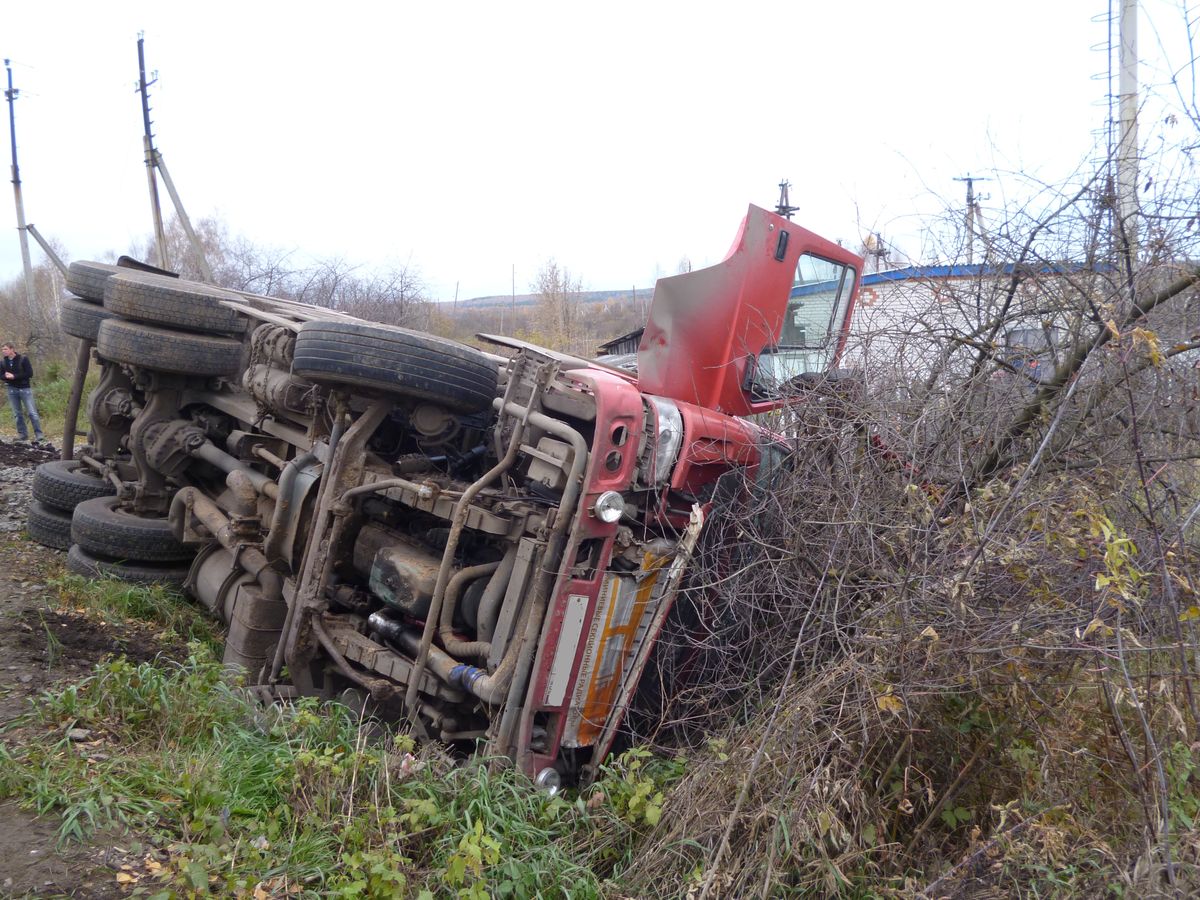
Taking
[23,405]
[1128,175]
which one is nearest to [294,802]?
[1128,175]

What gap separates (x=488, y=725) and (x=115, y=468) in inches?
155

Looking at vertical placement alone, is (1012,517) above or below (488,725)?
above

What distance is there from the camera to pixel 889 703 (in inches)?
115

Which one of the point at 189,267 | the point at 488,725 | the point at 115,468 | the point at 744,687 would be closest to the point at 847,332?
the point at 744,687

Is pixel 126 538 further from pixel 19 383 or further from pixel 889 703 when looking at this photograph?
pixel 19 383

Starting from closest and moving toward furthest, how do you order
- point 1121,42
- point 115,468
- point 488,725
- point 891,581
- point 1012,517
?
point 1012,517, point 891,581, point 1121,42, point 488,725, point 115,468

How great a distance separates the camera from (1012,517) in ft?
10.3

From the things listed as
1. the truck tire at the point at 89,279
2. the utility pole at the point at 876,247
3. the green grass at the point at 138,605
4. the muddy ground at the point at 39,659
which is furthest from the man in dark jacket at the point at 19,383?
the utility pole at the point at 876,247

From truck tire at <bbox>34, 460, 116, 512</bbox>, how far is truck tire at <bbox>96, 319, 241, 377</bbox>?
1090mm

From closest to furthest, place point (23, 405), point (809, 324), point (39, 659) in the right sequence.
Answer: point (39, 659)
point (809, 324)
point (23, 405)

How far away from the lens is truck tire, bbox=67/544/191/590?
531 centimetres

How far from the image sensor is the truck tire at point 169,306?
5371 millimetres

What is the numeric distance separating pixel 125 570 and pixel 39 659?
1.30 m

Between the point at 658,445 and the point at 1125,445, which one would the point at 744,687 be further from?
the point at 1125,445
